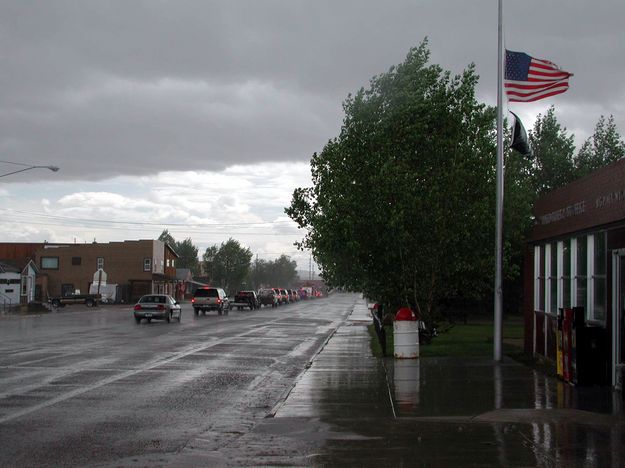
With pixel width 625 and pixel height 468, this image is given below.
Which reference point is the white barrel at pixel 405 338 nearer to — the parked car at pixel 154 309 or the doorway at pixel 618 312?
the doorway at pixel 618 312

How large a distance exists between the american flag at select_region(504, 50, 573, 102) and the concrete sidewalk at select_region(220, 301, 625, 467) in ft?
20.7

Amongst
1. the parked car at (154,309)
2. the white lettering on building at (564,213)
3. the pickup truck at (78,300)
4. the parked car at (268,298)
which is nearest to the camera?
the white lettering on building at (564,213)

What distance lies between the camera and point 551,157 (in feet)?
145

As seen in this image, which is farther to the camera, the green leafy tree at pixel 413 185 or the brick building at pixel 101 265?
the brick building at pixel 101 265

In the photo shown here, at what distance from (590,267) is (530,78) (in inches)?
207

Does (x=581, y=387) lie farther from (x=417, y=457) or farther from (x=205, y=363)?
(x=205, y=363)

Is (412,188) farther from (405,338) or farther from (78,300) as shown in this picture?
(78,300)

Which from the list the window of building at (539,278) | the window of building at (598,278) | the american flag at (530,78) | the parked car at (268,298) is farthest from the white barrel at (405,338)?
the parked car at (268,298)

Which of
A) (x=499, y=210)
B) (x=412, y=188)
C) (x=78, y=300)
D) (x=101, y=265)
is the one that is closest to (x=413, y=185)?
Answer: (x=412, y=188)

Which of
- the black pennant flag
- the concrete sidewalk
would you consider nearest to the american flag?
the black pennant flag

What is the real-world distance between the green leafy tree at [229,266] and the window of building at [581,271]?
393 ft

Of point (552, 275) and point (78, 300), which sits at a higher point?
point (552, 275)

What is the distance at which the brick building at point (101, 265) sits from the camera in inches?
3671

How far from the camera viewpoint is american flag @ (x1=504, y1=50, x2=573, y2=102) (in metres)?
17.9
